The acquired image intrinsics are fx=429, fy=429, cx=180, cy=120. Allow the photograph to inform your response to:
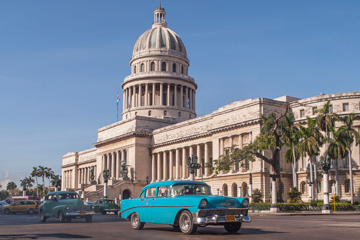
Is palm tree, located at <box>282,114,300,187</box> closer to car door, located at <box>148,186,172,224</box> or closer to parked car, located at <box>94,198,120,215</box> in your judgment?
parked car, located at <box>94,198,120,215</box>

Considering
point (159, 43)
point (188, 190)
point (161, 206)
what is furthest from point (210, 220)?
point (159, 43)

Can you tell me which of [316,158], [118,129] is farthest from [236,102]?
[118,129]

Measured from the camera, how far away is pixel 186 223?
1561 centimetres

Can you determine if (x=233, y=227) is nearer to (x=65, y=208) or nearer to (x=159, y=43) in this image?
(x=65, y=208)

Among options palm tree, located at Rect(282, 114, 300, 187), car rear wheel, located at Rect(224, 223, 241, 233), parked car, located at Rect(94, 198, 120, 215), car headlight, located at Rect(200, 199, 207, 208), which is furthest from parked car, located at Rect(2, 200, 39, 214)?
car headlight, located at Rect(200, 199, 207, 208)

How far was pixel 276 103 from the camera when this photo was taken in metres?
61.1

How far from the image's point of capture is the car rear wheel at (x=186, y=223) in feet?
50.0

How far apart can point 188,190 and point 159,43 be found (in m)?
86.2

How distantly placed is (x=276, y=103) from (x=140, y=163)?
33023 millimetres

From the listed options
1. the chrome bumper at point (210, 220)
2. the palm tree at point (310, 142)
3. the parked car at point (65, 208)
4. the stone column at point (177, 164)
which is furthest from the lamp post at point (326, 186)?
the stone column at point (177, 164)

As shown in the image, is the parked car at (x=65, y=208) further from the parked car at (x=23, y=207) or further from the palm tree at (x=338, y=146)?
the palm tree at (x=338, y=146)

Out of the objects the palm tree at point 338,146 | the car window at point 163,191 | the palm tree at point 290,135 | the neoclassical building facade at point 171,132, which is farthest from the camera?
the neoclassical building facade at point 171,132

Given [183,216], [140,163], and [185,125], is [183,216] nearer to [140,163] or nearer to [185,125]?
[185,125]

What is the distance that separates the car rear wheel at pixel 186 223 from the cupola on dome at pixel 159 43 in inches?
3369
